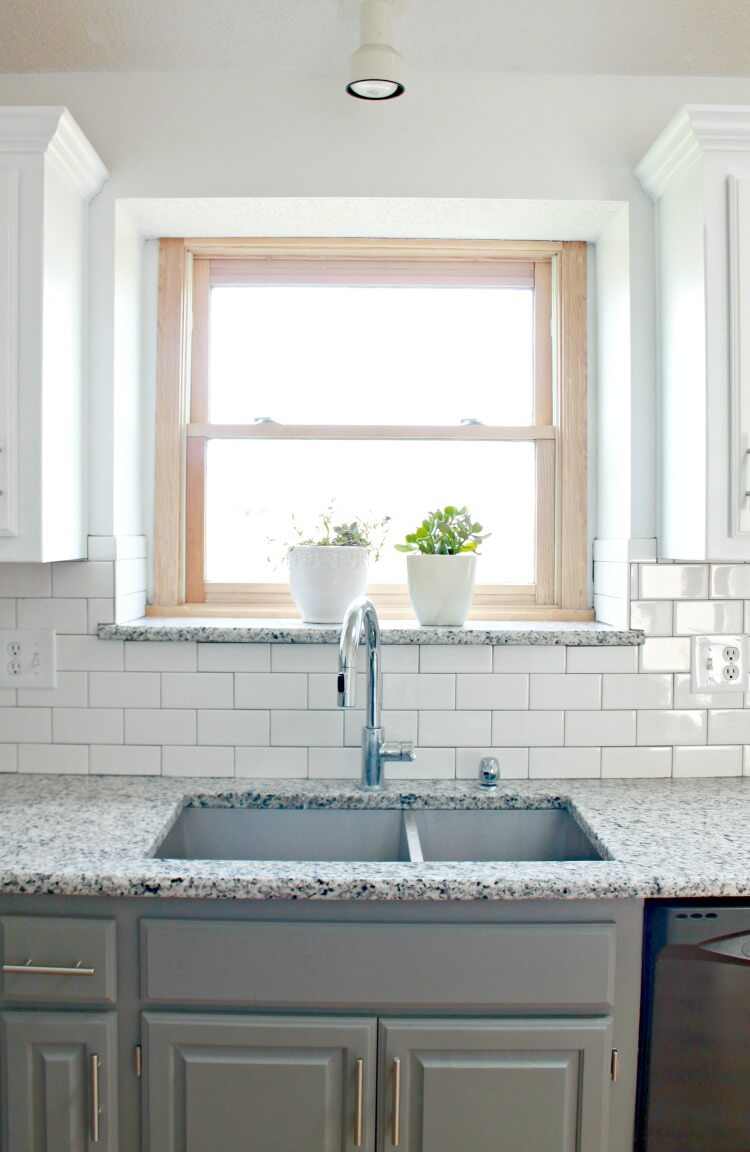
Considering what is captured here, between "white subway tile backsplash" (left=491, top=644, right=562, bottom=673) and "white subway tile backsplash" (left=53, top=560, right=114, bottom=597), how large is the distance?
2.85 ft

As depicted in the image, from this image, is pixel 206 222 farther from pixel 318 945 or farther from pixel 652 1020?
pixel 652 1020

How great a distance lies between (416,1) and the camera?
66.6 inches

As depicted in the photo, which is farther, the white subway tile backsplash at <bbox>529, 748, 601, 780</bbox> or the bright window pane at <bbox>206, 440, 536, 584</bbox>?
the bright window pane at <bbox>206, 440, 536, 584</bbox>

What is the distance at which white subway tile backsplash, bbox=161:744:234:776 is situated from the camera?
78.4 inches

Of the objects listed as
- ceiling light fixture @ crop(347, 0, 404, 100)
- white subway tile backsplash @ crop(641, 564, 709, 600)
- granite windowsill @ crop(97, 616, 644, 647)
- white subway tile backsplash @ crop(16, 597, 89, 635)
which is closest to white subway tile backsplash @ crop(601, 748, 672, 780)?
granite windowsill @ crop(97, 616, 644, 647)

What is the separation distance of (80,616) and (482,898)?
1090mm

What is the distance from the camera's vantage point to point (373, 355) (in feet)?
7.44

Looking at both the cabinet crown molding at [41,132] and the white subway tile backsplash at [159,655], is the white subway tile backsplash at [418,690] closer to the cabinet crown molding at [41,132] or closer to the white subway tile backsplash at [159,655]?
the white subway tile backsplash at [159,655]

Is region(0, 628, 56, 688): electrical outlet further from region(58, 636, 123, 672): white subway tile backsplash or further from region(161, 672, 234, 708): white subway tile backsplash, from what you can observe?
region(161, 672, 234, 708): white subway tile backsplash

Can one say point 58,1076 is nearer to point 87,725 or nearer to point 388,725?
point 87,725

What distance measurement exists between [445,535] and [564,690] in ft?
1.43

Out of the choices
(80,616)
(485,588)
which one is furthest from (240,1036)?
(485,588)

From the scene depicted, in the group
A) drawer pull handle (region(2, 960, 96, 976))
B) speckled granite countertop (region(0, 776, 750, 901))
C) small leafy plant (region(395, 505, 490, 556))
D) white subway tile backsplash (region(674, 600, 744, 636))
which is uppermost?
small leafy plant (region(395, 505, 490, 556))

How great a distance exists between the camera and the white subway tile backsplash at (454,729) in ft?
6.56
